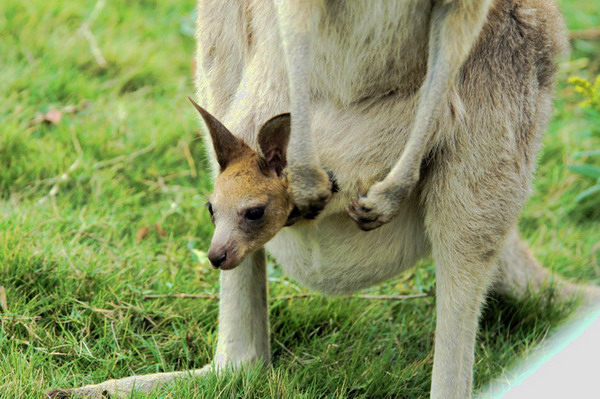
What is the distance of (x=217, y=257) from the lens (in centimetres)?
247

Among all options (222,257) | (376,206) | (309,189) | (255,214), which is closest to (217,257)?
(222,257)

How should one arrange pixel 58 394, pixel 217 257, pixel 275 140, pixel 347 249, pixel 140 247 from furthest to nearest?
pixel 140 247
pixel 347 249
pixel 58 394
pixel 275 140
pixel 217 257

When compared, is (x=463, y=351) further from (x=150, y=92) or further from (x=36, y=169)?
(x=150, y=92)

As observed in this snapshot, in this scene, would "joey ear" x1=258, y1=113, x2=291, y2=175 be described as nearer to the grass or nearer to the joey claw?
the grass

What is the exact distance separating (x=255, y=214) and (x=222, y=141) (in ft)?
0.83

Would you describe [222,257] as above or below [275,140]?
below

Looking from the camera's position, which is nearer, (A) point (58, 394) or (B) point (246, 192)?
(B) point (246, 192)

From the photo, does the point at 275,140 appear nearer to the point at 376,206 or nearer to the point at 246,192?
the point at 246,192

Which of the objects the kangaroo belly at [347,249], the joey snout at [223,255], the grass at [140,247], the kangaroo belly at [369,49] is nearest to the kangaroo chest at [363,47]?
the kangaroo belly at [369,49]

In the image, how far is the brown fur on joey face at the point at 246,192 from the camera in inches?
99.0

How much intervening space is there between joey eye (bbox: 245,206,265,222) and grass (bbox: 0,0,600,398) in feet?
2.17

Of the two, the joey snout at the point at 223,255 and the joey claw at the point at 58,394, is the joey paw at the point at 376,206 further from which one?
the joey claw at the point at 58,394

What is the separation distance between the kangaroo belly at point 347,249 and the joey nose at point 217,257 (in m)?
0.40

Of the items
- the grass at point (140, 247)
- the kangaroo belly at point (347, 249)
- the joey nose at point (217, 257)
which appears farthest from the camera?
the grass at point (140, 247)
